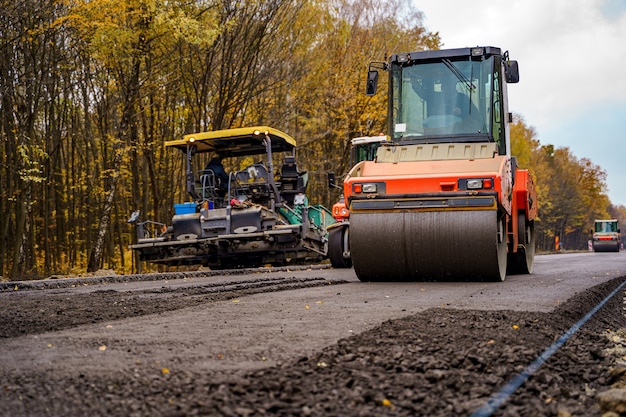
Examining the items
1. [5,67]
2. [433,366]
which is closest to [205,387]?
[433,366]

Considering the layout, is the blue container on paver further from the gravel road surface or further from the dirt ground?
the dirt ground

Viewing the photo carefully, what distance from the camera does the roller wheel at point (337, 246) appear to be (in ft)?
44.7

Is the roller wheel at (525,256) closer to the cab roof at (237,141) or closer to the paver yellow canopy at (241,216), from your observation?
the paver yellow canopy at (241,216)

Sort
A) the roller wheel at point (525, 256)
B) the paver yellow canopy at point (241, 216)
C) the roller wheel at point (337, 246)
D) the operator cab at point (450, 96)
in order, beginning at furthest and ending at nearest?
the paver yellow canopy at point (241, 216)
the roller wheel at point (337, 246)
the roller wheel at point (525, 256)
the operator cab at point (450, 96)

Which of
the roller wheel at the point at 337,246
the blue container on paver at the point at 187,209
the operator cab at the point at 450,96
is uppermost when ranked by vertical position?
the operator cab at the point at 450,96

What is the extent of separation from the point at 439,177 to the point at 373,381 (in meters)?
6.25

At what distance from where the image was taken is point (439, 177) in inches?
365

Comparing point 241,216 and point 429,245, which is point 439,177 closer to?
point 429,245

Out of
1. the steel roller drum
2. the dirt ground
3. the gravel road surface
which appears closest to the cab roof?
the steel roller drum

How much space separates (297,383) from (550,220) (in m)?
69.2

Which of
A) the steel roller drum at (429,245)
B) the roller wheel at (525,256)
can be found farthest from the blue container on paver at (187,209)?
the roller wheel at (525,256)

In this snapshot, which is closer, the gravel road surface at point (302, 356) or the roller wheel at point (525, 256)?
the gravel road surface at point (302, 356)

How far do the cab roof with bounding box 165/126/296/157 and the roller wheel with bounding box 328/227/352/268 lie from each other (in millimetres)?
3054

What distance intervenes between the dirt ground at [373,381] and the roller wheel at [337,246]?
8.49 m
